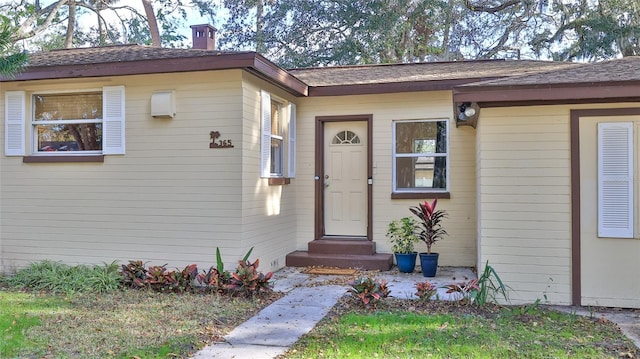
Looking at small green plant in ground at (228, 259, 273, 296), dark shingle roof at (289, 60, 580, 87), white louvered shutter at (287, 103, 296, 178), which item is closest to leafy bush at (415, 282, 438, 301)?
small green plant in ground at (228, 259, 273, 296)

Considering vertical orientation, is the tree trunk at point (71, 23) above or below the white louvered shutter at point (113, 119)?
above

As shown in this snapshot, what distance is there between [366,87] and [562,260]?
3.81 meters

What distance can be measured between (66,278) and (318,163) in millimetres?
3942

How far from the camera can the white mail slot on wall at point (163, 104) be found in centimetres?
616

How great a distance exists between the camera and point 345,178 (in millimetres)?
7965

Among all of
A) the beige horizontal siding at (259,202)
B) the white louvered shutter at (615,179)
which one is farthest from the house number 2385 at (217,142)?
the white louvered shutter at (615,179)

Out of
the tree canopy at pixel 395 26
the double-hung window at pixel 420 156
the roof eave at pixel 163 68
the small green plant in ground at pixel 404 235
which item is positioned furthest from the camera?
the tree canopy at pixel 395 26

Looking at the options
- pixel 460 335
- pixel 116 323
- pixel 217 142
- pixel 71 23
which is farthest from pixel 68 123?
pixel 71 23

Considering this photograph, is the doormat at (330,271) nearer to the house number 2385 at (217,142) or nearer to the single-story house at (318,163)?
the single-story house at (318,163)

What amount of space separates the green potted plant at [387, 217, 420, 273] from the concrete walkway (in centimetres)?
17

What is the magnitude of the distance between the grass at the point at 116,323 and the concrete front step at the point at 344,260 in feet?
6.72

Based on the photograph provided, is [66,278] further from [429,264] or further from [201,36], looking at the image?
[429,264]

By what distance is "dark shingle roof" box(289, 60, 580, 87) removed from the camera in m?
7.66

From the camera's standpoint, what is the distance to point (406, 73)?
8312 mm
